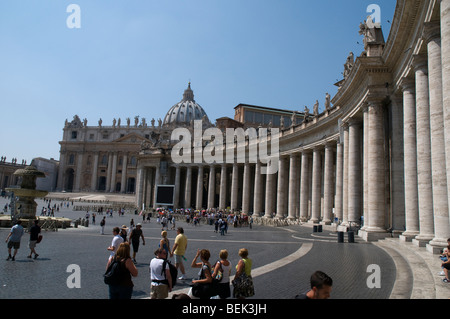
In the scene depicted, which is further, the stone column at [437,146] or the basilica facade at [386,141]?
the basilica facade at [386,141]

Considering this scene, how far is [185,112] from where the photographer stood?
149250mm

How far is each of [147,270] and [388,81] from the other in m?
16.8

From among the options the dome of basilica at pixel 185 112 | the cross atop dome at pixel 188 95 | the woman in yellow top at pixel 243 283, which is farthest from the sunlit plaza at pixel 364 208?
the cross atop dome at pixel 188 95

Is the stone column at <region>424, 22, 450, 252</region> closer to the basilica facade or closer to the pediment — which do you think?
the basilica facade

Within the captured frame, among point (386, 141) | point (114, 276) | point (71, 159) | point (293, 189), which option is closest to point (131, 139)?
point (71, 159)

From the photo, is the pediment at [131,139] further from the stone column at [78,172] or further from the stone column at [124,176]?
the stone column at [78,172]

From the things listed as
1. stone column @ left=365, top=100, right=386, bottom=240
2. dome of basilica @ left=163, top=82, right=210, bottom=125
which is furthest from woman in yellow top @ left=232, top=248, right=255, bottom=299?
dome of basilica @ left=163, top=82, right=210, bottom=125

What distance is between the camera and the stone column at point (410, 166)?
51.7 feet

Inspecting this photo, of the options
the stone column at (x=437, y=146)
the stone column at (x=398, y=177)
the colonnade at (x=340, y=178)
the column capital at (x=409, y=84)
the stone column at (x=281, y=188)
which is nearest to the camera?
the stone column at (x=437, y=146)

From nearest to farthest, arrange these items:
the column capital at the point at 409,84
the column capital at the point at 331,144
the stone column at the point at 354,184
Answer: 1. the column capital at the point at 409,84
2. the stone column at the point at 354,184
3. the column capital at the point at 331,144

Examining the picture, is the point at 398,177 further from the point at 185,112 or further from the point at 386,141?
the point at 185,112

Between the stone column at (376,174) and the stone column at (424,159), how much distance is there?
4296 mm

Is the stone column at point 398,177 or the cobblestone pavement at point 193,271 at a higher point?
the stone column at point 398,177
